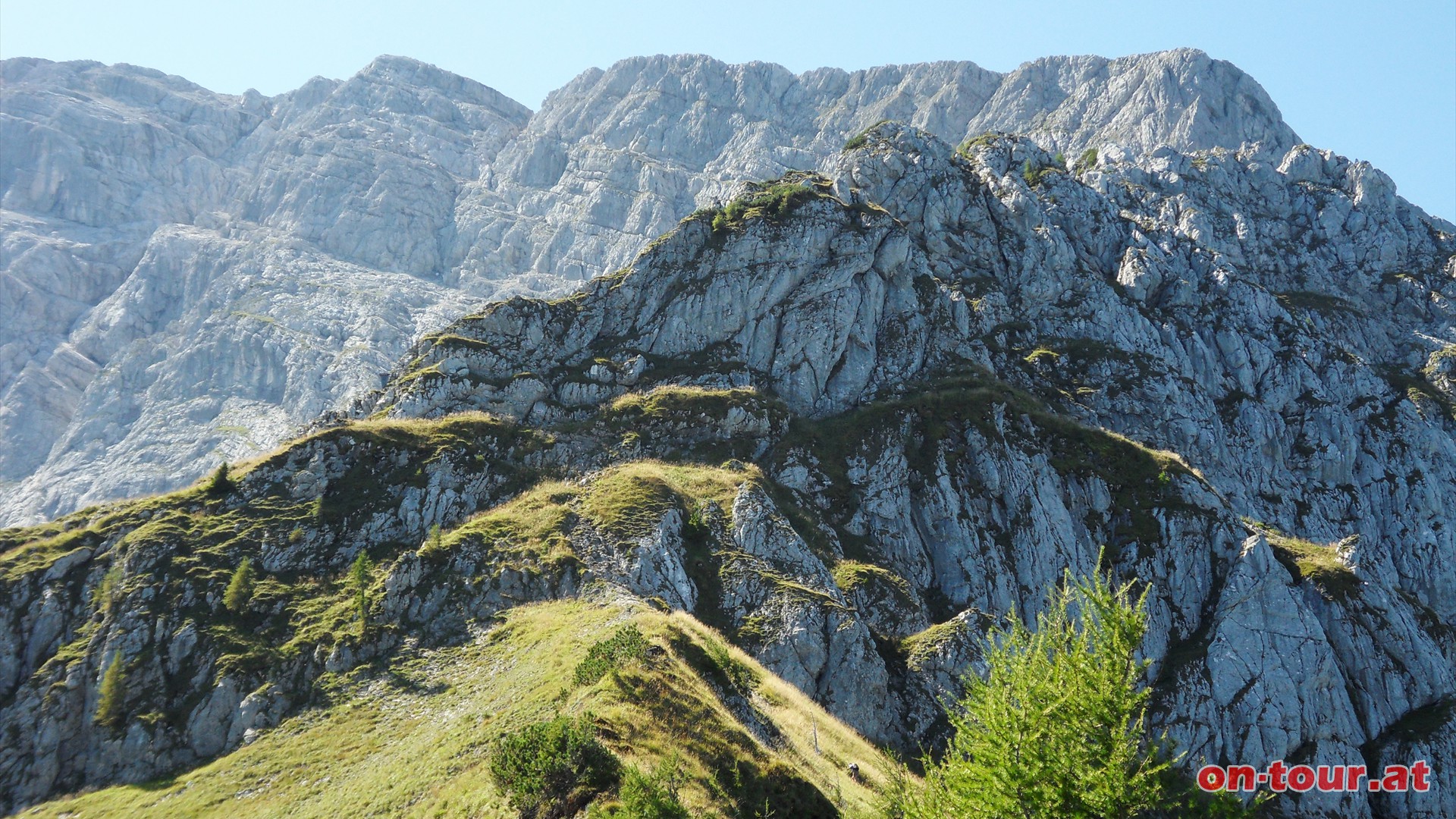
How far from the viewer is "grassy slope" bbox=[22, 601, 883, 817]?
894 inches

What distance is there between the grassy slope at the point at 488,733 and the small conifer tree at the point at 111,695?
371 centimetres

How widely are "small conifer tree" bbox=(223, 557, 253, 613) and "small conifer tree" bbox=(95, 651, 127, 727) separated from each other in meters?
5.07

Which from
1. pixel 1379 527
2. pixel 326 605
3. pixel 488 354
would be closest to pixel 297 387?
pixel 488 354

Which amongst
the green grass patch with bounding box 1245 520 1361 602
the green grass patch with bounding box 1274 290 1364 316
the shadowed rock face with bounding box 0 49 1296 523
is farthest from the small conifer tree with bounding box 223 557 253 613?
the green grass patch with bounding box 1274 290 1364 316

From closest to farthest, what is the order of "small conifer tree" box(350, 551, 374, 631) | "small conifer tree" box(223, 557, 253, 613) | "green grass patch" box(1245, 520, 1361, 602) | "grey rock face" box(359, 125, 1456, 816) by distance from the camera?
"small conifer tree" box(350, 551, 374, 631) < "small conifer tree" box(223, 557, 253, 613) < "grey rock face" box(359, 125, 1456, 816) < "green grass patch" box(1245, 520, 1361, 602)

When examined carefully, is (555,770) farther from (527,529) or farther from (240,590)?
(240,590)

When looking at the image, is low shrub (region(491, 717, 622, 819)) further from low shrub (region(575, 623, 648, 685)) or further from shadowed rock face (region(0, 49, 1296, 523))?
shadowed rock face (region(0, 49, 1296, 523))

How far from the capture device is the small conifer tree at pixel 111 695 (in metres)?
34.3

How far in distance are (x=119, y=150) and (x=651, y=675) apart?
239 meters

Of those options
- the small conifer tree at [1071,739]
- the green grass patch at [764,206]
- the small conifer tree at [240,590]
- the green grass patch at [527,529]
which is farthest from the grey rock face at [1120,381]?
the small conifer tree at [1071,739]

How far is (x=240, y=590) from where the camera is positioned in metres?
40.2

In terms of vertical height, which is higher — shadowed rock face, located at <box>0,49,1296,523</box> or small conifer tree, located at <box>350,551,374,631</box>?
shadowed rock face, located at <box>0,49,1296,523</box>

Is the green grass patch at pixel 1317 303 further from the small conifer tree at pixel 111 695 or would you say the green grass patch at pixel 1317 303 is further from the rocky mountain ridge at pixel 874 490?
the small conifer tree at pixel 111 695

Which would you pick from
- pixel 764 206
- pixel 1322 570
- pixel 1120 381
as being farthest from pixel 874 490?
pixel 1120 381
